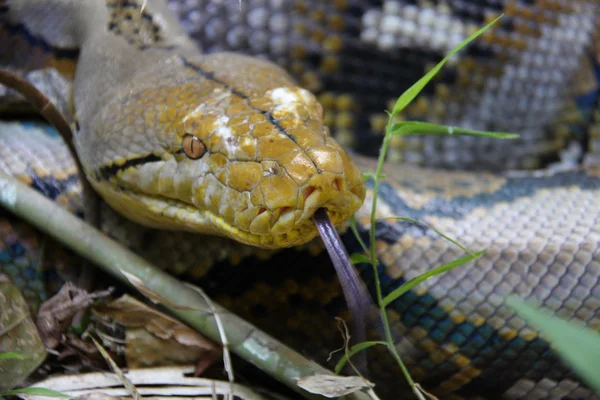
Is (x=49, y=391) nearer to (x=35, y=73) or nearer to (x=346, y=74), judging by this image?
(x=35, y=73)

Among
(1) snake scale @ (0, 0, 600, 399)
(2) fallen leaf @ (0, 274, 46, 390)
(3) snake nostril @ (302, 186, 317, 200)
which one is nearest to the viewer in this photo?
(3) snake nostril @ (302, 186, 317, 200)

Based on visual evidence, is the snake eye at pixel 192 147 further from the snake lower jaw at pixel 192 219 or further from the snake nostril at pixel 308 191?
the snake nostril at pixel 308 191

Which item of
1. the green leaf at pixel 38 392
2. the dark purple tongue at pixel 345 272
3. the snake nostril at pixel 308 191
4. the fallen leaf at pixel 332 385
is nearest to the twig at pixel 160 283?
the fallen leaf at pixel 332 385

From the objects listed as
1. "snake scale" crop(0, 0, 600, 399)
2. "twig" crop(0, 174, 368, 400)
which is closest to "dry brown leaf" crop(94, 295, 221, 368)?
"twig" crop(0, 174, 368, 400)

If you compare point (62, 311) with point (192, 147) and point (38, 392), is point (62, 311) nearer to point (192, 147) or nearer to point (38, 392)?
point (38, 392)

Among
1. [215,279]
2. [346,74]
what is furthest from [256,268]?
[346,74]

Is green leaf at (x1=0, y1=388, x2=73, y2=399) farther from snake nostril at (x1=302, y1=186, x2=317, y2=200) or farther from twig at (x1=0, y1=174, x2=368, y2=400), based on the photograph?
snake nostril at (x1=302, y1=186, x2=317, y2=200)

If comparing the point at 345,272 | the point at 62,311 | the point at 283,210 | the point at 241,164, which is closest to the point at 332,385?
the point at 345,272
